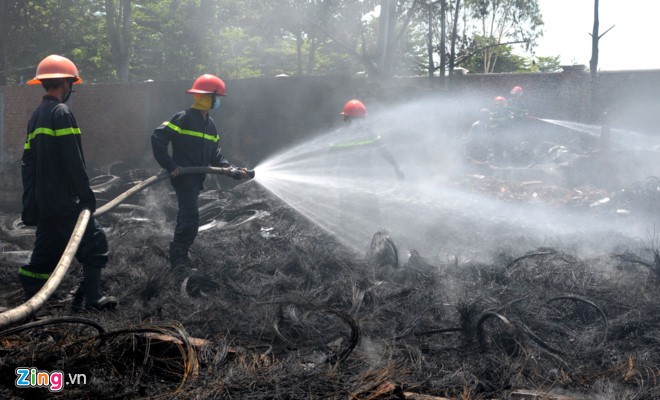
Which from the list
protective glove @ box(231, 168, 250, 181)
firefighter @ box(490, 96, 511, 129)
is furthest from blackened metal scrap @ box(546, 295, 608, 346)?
firefighter @ box(490, 96, 511, 129)

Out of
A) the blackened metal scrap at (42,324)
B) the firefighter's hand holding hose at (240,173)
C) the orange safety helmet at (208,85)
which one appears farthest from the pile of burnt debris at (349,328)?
the orange safety helmet at (208,85)

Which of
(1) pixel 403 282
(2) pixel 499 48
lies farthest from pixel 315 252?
(2) pixel 499 48

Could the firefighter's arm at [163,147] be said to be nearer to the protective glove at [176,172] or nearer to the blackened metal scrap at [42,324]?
the protective glove at [176,172]

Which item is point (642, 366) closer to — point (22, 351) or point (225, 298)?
point (225, 298)

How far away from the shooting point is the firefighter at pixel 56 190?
14.9 ft

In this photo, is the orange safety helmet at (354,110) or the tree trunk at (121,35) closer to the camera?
the orange safety helmet at (354,110)

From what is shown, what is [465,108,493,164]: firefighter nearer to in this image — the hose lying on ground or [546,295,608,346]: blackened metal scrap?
[546,295,608,346]: blackened metal scrap

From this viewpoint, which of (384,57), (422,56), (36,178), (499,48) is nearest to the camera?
(36,178)

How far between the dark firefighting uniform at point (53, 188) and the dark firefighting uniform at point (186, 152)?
1.32 m

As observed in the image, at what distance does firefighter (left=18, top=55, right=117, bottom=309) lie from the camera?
4.54 m

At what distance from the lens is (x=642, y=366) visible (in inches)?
149

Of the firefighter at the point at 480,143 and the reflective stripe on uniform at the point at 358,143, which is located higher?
the reflective stripe on uniform at the point at 358,143

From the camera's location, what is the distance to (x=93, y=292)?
475 centimetres

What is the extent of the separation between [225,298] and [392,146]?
31.0 ft
